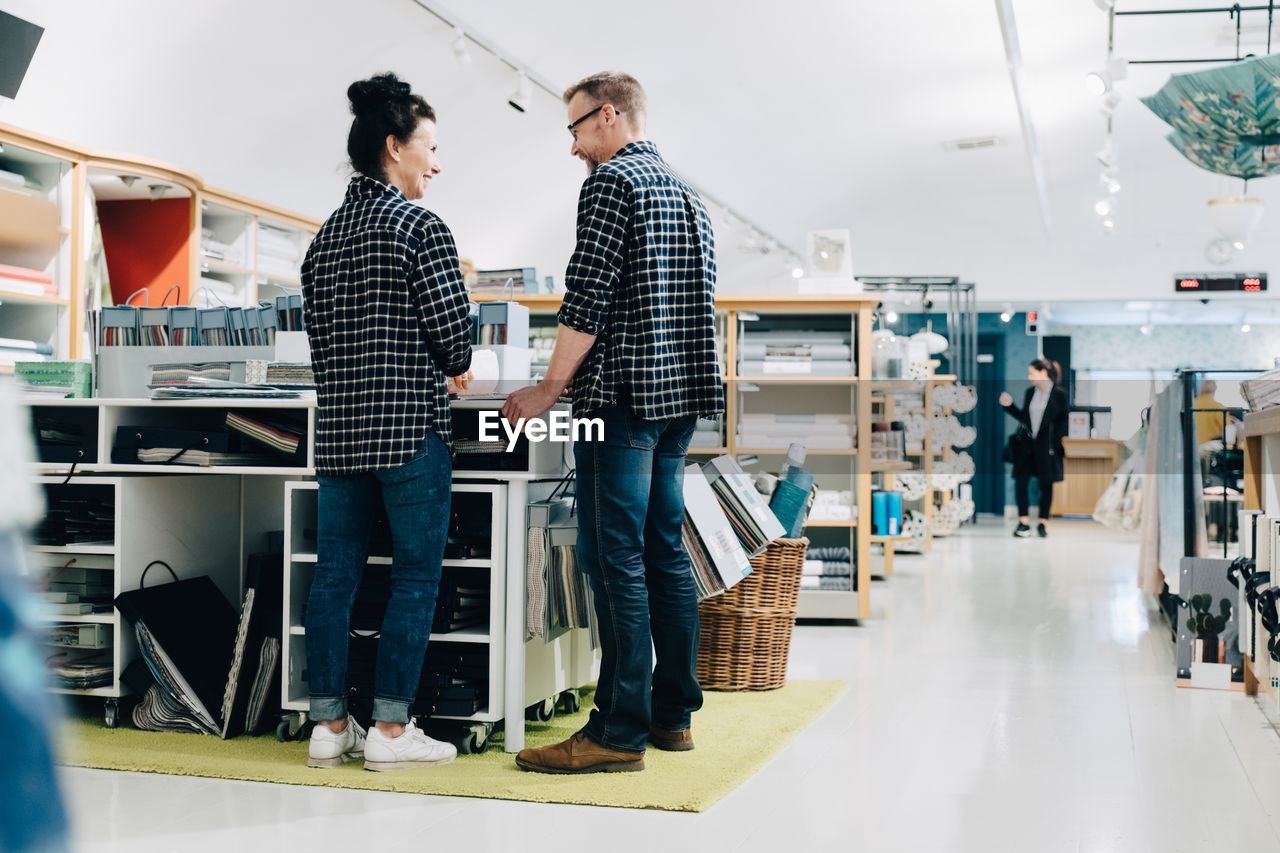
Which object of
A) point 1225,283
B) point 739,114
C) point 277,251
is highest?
point 739,114

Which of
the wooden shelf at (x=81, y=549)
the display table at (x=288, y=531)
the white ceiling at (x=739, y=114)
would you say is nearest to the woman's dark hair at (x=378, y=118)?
the display table at (x=288, y=531)

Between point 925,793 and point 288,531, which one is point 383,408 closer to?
point 288,531

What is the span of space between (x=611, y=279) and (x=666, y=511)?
0.52 metres

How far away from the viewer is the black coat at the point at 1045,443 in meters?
8.78

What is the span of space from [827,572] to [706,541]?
1.98m

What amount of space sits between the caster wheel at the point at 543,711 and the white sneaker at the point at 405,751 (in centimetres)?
40

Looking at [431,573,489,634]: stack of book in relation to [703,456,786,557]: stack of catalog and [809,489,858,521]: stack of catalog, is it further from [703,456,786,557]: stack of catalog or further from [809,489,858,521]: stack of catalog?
[809,489,858,521]: stack of catalog

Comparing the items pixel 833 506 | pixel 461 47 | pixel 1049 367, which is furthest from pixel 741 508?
pixel 1049 367

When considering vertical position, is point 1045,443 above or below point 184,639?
above

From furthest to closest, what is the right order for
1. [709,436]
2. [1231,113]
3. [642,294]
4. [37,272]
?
1. [709,436]
2. [37,272]
3. [1231,113]
4. [642,294]

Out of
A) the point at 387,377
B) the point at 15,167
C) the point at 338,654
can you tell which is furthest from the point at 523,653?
the point at 15,167

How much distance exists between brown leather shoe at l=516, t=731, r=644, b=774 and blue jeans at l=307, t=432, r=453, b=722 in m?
0.29

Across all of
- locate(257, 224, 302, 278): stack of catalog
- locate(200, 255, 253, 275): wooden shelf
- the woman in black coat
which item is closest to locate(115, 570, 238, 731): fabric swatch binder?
locate(200, 255, 253, 275): wooden shelf

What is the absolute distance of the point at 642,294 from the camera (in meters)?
2.37
